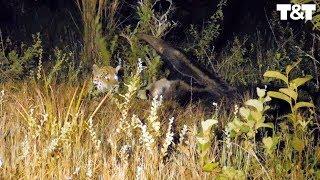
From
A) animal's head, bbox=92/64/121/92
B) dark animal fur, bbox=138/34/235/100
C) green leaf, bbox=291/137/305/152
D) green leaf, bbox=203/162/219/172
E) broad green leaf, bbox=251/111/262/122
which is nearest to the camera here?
green leaf, bbox=203/162/219/172

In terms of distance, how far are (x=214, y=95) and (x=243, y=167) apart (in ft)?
4.74

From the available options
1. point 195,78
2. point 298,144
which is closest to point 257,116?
point 298,144

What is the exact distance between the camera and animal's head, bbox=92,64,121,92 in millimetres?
4418

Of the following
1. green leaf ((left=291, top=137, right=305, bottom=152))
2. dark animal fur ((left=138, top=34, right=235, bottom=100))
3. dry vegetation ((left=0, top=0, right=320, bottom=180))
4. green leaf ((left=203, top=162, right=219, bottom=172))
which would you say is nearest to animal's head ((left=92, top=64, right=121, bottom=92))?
dry vegetation ((left=0, top=0, right=320, bottom=180))

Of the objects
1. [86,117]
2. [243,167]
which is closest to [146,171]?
[243,167]

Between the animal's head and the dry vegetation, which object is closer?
the dry vegetation

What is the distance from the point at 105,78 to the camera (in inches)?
175

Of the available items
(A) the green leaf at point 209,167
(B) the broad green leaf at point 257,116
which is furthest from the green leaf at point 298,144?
(A) the green leaf at point 209,167

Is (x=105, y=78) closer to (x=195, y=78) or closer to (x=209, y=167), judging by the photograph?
(x=195, y=78)

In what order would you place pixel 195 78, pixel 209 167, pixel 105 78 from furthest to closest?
pixel 105 78
pixel 195 78
pixel 209 167

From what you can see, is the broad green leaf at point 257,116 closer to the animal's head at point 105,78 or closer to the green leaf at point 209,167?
the green leaf at point 209,167

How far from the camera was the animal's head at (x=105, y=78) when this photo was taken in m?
4.42

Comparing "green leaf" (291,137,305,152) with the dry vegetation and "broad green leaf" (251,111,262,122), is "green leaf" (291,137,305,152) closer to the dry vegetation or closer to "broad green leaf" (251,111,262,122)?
the dry vegetation

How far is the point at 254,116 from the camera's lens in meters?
2.47
